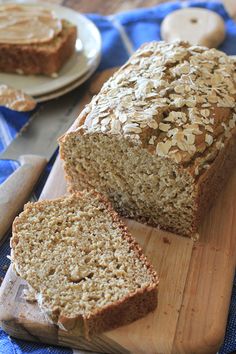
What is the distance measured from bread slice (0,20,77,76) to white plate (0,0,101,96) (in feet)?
0.13

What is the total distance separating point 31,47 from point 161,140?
1.33 m

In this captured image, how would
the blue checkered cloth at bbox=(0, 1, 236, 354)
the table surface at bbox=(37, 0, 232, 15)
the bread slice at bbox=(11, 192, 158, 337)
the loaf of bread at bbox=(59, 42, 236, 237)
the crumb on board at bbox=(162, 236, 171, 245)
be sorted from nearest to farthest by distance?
the bread slice at bbox=(11, 192, 158, 337), the loaf of bread at bbox=(59, 42, 236, 237), the crumb on board at bbox=(162, 236, 171, 245), the blue checkered cloth at bbox=(0, 1, 236, 354), the table surface at bbox=(37, 0, 232, 15)

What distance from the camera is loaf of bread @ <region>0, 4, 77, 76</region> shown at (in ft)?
11.4

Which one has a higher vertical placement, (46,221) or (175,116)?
(175,116)

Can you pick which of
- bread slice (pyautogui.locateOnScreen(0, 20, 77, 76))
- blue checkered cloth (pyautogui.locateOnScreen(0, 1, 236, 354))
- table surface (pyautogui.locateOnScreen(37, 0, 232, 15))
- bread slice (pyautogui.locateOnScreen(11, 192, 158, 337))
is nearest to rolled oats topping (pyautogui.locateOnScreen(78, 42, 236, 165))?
bread slice (pyautogui.locateOnScreen(11, 192, 158, 337))

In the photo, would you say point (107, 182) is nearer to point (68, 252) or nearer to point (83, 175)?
point (83, 175)

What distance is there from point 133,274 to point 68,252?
0.27 metres

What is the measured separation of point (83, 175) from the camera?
9.08ft

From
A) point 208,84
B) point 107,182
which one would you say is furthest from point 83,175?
point 208,84

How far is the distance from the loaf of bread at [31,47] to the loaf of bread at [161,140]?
2.46 feet

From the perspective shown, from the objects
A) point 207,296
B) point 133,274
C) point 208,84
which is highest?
point 208,84

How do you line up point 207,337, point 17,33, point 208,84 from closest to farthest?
1. point 207,337
2. point 208,84
3. point 17,33

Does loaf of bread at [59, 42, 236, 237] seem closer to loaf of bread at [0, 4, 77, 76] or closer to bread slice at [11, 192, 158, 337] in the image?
bread slice at [11, 192, 158, 337]

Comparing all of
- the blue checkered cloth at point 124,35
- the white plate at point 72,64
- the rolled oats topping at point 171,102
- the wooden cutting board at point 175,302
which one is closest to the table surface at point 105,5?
the blue checkered cloth at point 124,35
